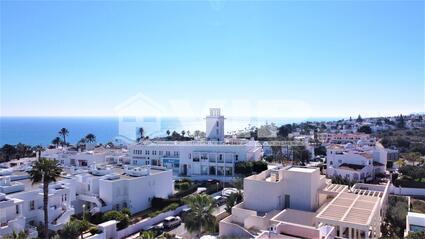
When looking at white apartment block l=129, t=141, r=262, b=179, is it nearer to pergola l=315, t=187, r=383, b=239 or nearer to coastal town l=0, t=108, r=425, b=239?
coastal town l=0, t=108, r=425, b=239

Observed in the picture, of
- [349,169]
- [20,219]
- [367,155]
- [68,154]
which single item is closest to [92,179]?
[20,219]

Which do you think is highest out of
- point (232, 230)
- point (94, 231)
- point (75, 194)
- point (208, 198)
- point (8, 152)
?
point (208, 198)

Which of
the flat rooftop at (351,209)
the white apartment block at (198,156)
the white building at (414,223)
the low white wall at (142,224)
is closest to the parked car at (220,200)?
the low white wall at (142,224)

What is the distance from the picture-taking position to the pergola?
20030 millimetres

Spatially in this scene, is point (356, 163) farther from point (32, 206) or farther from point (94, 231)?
point (32, 206)

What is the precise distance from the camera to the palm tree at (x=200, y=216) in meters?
22.1

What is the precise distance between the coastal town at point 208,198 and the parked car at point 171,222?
3.5 inches

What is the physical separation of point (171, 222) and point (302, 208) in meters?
12.0

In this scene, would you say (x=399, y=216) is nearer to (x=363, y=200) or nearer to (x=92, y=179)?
(x=363, y=200)

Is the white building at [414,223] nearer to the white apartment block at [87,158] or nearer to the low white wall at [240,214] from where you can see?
the low white wall at [240,214]

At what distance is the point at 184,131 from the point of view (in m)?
98.1

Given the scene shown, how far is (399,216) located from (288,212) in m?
8.97

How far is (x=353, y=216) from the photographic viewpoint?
21.6 metres

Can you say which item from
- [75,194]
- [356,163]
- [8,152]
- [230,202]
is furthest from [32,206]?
[8,152]
